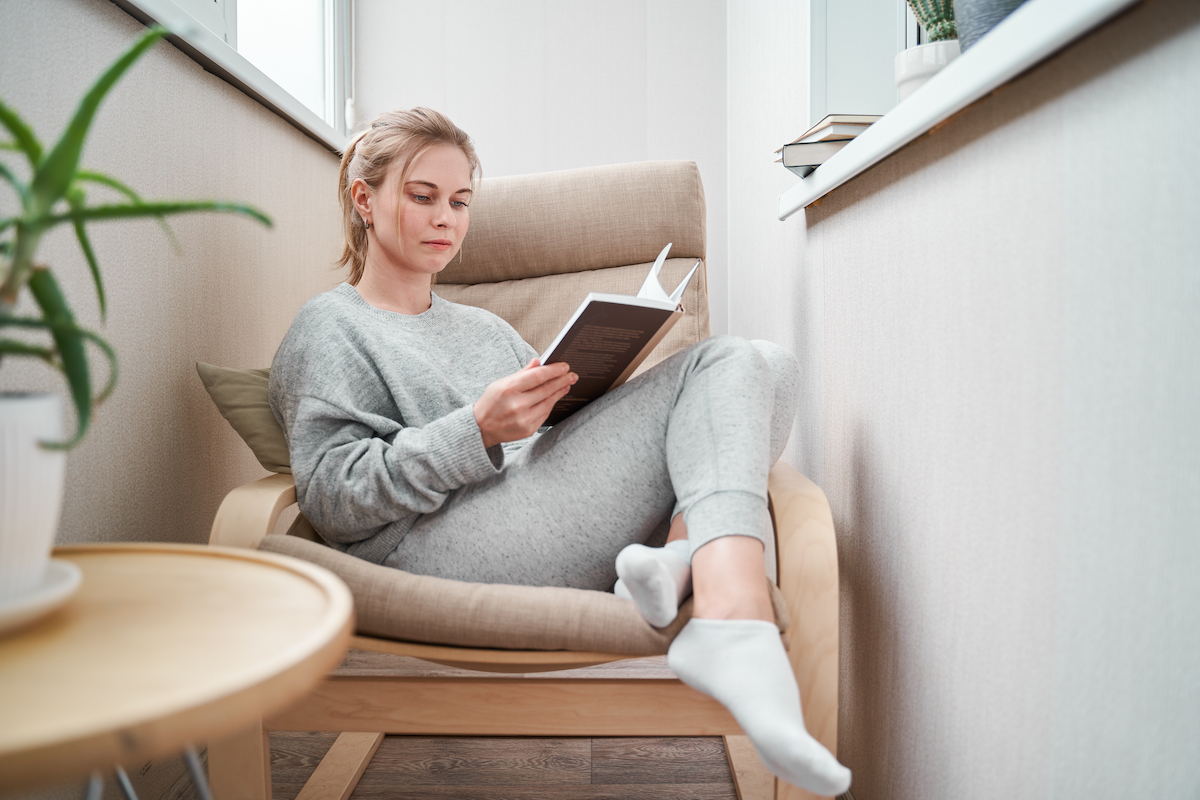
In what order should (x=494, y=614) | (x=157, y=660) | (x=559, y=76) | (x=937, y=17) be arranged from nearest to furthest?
(x=157, y=660), (x=494, y=614), (x=937, y=17), (x=559, y=76)

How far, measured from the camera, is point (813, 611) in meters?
0.80

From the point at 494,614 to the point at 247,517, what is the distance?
329 mm

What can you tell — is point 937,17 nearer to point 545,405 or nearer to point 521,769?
point 545,405

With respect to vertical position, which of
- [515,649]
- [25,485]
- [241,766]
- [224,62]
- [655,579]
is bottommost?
[241,766]

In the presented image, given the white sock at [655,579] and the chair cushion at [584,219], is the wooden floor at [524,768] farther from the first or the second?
the chair cushion at [584,219]

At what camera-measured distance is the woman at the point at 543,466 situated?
0.70 meters

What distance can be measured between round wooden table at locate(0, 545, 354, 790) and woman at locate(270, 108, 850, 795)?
1.03 ft

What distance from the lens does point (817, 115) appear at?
1.19m

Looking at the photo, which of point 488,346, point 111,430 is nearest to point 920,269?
point 488,346

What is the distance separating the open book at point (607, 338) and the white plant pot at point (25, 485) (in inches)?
17.7

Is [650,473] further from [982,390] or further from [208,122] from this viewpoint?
[208,122]

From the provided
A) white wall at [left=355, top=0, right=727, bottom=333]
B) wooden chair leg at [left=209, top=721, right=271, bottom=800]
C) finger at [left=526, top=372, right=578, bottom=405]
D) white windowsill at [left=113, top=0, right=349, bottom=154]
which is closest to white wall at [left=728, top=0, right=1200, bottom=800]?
finger at [left=526, top=372, right=578, bottom=405]

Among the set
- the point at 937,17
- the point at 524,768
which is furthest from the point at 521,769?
the point at 937,17

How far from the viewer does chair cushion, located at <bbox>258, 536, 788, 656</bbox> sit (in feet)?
2.42
